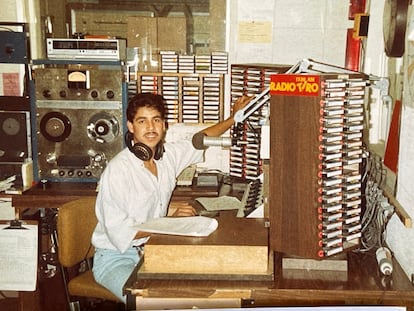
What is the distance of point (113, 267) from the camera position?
2467 millimetres

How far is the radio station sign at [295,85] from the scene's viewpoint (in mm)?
1676

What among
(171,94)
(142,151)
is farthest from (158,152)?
(171,94)

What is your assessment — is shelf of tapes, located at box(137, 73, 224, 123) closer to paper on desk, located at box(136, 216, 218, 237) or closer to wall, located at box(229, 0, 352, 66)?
wall, located at box(229, 0, 352, 66)

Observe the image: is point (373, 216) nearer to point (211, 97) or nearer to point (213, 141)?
point (213, 141)

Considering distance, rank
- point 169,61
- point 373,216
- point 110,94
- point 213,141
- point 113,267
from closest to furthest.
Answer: point 373,216, point 213,141, point 113,267, point 110,94, point 169,61

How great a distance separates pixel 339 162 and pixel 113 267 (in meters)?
1.21

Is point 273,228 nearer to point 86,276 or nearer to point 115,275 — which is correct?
point 115,275

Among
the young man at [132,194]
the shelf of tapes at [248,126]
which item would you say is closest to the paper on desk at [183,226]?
the young man at [132,194]

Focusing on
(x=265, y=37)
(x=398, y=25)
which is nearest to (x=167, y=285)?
(x=398, y=25)

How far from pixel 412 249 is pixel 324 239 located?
32cm

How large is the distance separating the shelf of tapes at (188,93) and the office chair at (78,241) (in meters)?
1.06

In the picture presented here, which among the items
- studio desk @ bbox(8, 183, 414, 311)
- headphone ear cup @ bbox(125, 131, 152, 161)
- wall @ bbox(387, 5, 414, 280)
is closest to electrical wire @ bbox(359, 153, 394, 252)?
wall @ bbox(387, 5, 414, 280)

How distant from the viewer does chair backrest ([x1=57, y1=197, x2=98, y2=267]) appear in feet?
8.34

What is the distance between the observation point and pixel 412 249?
6.07 ft
